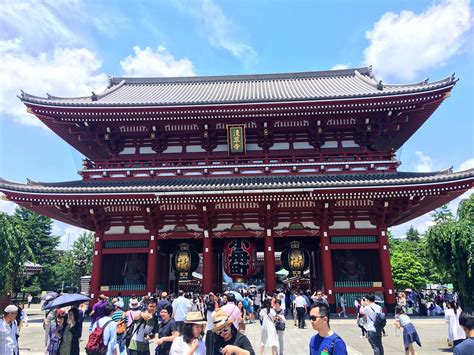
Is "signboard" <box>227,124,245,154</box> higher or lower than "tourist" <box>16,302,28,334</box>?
higher

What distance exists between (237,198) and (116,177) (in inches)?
294

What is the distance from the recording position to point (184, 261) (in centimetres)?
1927

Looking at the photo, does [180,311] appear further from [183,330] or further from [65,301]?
[183,330]

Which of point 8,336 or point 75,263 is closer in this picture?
point 8,336

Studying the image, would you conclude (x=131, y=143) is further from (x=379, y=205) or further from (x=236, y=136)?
(x=379, y=205)

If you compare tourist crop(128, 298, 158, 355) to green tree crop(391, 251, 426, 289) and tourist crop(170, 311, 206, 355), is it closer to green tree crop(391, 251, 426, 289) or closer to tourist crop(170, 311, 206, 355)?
tourist crop(170, 311, 206, 355)

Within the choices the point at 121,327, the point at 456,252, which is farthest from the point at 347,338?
the point at 121,327

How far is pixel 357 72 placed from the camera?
28531mm

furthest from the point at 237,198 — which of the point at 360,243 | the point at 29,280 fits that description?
the point at 29,280

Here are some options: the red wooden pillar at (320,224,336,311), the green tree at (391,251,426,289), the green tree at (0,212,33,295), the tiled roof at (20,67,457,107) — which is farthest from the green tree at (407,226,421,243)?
the green tree at (0,212,33,295)

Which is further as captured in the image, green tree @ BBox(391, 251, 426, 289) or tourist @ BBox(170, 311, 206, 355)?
green tree @ BBox(391, 251, 426, 289)

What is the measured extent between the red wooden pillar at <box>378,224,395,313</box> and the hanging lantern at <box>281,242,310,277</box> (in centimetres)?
392

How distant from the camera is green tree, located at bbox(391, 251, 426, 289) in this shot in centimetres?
3947

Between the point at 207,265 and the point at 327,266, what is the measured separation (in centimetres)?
638
